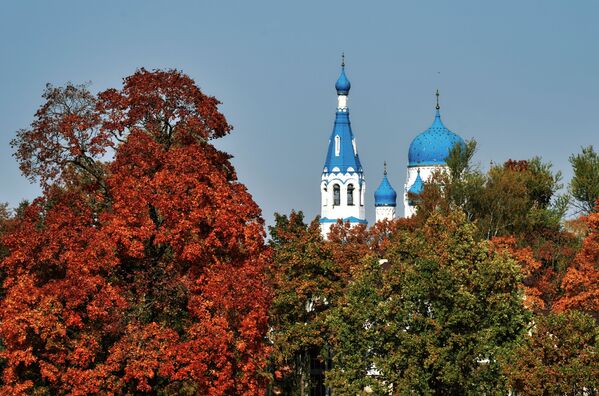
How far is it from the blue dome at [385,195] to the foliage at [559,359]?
109932mm

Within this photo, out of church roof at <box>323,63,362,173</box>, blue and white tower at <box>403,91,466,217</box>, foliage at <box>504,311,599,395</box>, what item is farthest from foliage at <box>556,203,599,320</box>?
church roof at <box>323,63,362,173</box>

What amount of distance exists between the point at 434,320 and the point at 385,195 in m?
107

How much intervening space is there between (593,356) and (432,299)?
693 centimetres

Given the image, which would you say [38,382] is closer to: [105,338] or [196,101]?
[105,338]

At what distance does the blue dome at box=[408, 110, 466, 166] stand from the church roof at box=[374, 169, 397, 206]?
5.04 m

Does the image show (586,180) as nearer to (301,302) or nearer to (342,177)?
(301,302)

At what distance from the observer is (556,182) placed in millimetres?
102062

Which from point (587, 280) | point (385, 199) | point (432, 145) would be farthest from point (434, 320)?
point (385, 199)

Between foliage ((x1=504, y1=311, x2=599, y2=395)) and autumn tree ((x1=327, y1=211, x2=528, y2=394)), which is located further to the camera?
autumn tree ((x1=327, y1=211, x2=528, y2=394))

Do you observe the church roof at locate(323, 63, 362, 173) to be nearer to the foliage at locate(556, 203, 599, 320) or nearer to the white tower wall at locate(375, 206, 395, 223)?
the white tower wall at locate(375, 206, 395, 223)

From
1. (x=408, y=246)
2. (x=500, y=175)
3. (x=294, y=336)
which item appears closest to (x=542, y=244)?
(x=500, y=175)

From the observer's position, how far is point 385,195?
6314 inches

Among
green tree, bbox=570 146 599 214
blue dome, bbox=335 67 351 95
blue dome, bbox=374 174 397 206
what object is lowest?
green tree, bbox=570 146 599 214

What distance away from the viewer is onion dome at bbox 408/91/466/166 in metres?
153
